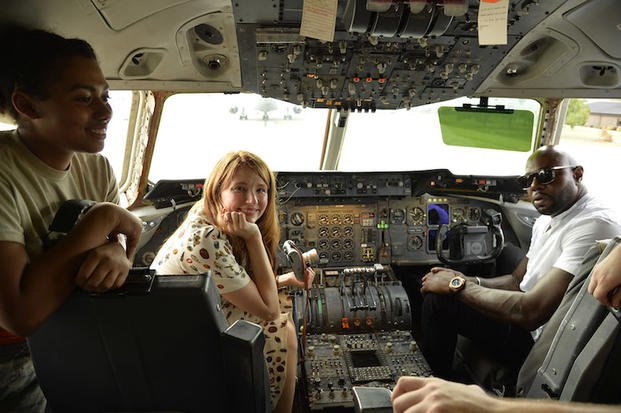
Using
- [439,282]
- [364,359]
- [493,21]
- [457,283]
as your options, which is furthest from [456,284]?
[493,21]

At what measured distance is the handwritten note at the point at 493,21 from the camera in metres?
1.53

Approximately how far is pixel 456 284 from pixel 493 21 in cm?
152

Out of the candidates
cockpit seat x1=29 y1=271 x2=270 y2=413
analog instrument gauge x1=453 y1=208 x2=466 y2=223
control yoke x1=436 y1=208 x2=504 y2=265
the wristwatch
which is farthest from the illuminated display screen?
cockpit seat x1=29 y1=271 x2=270 y2=413

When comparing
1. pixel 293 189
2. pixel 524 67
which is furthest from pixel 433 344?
pixel 524 67

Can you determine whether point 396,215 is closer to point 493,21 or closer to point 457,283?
point 457,283

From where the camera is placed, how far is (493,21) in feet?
5.09

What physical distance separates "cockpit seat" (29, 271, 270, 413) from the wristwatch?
5.33 ft

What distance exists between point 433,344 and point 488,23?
6.33ft

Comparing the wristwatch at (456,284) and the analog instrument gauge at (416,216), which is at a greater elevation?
the analog instrument gauge at (416,216)

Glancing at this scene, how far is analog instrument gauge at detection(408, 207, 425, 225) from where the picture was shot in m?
3.38

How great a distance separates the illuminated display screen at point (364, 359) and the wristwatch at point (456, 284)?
70 centimetres

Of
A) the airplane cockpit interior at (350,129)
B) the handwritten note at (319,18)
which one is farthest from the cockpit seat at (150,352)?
the handwritten note at (319,18)

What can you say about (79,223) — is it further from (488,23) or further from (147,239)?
(147,239)

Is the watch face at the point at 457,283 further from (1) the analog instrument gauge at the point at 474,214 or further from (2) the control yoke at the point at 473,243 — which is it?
(1) the analog instrument gauge at the point at 474,214
